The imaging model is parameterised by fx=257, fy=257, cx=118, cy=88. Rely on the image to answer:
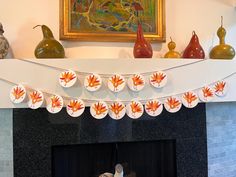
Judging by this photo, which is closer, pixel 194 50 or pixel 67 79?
pixel 67 79

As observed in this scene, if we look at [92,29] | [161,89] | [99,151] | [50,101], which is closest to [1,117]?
[50,101]

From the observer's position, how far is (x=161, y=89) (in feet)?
5.28

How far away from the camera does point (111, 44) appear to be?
178cm

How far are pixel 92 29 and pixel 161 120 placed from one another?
77 cm

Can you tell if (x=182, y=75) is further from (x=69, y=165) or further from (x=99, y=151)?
(x=69, y=165)

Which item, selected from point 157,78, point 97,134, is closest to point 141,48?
point 157,78

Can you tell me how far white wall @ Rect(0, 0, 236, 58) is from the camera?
5.41 feet

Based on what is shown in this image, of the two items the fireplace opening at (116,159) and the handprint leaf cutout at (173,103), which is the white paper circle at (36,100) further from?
the handprint leaf cutout at (173,103)

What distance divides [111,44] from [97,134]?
2.04 feet

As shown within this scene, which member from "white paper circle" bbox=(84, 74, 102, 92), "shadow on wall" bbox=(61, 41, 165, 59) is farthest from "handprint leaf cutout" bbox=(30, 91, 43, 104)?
"shadow on wall" bbox=(61, 41, 165, 59)

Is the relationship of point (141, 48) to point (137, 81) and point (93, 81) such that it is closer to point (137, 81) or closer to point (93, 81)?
point (137, 81)

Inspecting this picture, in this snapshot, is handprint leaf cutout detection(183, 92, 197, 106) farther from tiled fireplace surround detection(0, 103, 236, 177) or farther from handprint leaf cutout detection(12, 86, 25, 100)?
handprint leaf cutout detection(12, 86, 25, 100)

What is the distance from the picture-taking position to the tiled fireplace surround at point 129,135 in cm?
159

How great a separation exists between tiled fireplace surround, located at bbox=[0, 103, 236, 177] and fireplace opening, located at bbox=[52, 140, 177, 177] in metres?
0.07
